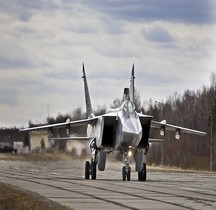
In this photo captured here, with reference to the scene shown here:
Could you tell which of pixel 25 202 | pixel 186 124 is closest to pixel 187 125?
pixel 186 124

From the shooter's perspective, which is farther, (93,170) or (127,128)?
(93,170)

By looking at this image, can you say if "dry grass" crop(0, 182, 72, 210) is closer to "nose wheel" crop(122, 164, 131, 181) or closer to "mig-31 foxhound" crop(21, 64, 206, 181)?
"mig-31 foxhound" crop(21, 64, 206, 181)

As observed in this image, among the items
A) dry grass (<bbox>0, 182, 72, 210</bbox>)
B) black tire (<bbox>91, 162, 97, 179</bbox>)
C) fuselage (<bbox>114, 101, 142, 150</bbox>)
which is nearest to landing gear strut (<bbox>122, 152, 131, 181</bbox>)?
fuselage (<bbox>114, 101, 142, 150</bbox>)

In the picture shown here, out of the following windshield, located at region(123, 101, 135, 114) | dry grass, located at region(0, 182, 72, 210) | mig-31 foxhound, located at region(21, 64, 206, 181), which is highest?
windshield, located at region(123, 101, 135, 114)

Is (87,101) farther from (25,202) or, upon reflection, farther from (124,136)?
(25,202)

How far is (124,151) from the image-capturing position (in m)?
29.5

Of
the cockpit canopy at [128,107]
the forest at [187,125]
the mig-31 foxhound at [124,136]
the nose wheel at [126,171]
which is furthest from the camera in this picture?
the forest at [187,125]

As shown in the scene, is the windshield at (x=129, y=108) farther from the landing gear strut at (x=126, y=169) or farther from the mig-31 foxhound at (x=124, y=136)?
the landing gear strut at (x=126, y=169)

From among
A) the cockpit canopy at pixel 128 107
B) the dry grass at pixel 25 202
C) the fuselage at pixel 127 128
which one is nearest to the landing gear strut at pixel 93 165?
the fuselage at pixel 127 128

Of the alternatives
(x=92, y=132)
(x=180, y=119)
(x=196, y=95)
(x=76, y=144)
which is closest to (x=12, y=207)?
(x=92, y=132)

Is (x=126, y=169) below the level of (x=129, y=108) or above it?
below

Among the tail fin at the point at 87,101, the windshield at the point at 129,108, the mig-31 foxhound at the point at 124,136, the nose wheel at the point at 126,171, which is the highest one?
the tail fin at the point at 87,101

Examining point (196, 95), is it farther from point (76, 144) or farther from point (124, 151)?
point (124, 151)

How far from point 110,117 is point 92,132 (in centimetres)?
280
